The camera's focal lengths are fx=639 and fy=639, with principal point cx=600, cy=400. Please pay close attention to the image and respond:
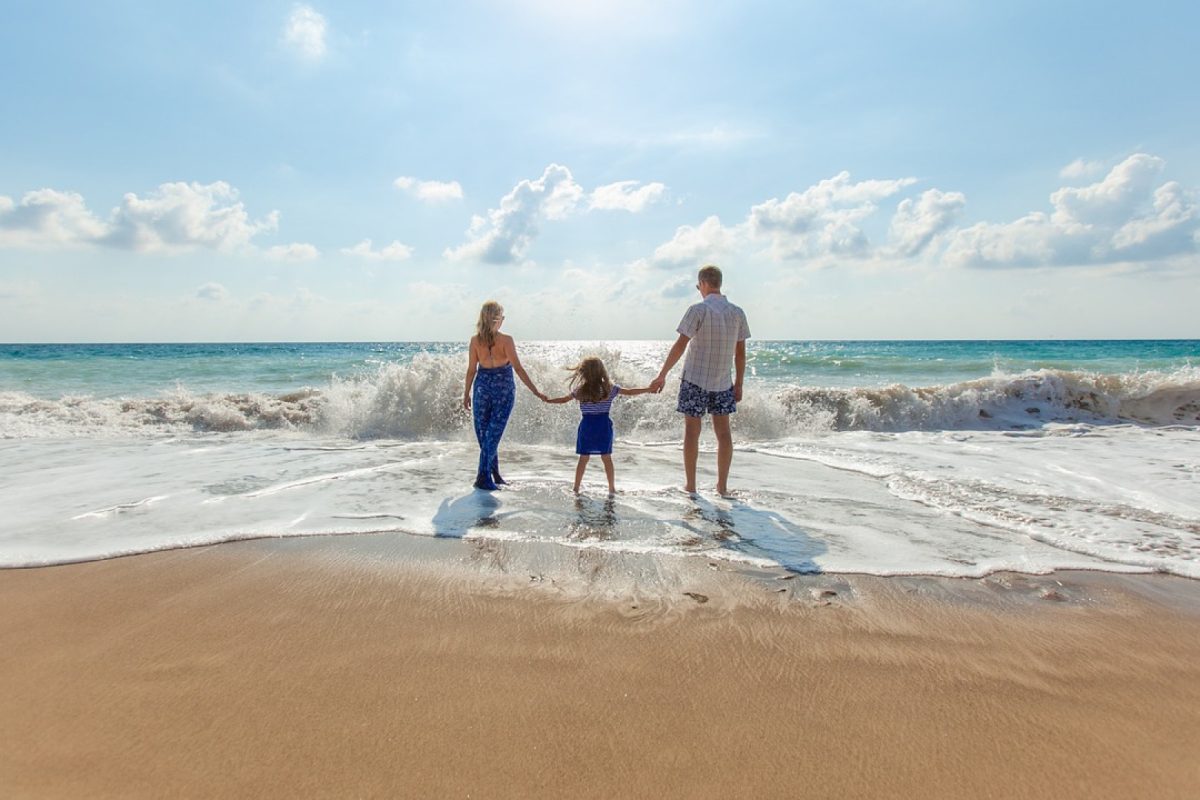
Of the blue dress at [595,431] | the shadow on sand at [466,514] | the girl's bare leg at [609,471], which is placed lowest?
the shadow on sand at [466,514]

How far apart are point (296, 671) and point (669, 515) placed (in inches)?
123

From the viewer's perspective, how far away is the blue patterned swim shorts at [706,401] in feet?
19.4

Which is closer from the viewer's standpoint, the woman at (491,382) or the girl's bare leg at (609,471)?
the girl's bare leg at (609,471)

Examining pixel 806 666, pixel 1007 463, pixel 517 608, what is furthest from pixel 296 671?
pixel 1007 463

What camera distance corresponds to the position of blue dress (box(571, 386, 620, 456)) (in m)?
5.99

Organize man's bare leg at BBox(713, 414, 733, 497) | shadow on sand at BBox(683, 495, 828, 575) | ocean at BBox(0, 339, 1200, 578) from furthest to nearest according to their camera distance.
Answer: man's bare leg at BBox(713, 414, 733, 497), ocean at BBox(0, 339, 1200, 578), shadow on sand at BBox(683, 495, 828, 575)

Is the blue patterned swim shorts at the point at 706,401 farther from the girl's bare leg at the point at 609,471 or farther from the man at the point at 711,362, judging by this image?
the girl's bare leg at the point at 609,471

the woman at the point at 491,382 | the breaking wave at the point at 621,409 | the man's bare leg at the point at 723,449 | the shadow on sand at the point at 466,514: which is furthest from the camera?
the breaking wave at the point at 621,409

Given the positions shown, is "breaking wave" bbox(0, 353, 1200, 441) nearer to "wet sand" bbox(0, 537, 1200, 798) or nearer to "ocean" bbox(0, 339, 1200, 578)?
"ocean" bbox(0, 339, 1200, 578)

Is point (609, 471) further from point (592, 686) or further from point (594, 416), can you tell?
point (592, 686)

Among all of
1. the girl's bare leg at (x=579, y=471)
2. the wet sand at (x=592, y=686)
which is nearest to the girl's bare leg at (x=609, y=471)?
the girl's bare leg at (x=579, y=471)

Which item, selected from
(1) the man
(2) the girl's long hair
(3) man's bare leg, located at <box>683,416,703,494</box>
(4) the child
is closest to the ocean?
(3) man's bare leg, located at <box>683,416,703,494</box>

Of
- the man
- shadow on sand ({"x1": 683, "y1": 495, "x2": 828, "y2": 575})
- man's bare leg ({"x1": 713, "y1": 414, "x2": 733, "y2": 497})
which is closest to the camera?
shadow on sand ({"x1": 683, "y1": 495, "x2": 828, "y2": 575})

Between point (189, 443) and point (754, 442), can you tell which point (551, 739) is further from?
point (189, 443)
